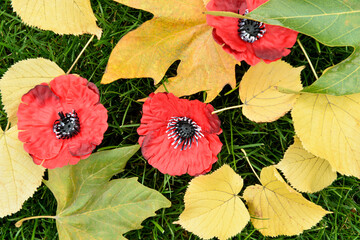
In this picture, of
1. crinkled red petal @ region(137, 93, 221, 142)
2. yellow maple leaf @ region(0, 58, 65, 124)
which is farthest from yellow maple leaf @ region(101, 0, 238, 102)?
yellow maple leaf @ region(0, 58, 65, 124)

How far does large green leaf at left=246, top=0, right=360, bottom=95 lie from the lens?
1.82ft

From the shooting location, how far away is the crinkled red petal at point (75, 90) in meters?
0.71

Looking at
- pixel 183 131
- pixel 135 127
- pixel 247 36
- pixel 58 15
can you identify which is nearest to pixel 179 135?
pixel 183 131

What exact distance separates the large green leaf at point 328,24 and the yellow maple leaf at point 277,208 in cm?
22

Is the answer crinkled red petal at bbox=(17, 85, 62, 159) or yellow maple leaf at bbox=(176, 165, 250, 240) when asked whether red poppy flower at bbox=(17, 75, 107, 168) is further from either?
yellow maple leaf at bbox=(176, 165, 250, 240)

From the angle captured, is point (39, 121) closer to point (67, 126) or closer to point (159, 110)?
point (67, 126)

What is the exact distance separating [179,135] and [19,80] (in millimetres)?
372

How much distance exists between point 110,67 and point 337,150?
50cm

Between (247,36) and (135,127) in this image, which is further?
(135,127)

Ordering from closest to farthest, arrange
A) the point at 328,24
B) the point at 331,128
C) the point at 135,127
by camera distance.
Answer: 1. the point at 328,24
2. the point at 331,128
3. the point at 135,127

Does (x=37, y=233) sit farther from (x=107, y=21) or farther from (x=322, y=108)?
(x=322, y=108)

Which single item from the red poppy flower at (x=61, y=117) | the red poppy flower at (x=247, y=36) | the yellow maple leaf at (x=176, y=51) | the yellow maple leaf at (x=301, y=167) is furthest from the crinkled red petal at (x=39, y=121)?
the yellow maple leaf at (x=301, y=167)

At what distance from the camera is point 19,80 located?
0.75m

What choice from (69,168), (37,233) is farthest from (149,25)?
→ (37,233)
